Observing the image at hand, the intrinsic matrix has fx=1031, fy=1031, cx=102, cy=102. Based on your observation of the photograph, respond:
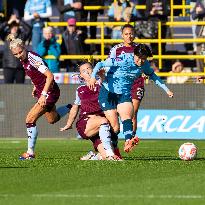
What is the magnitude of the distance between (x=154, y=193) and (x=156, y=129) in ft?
42.6

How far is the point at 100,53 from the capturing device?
27.8m

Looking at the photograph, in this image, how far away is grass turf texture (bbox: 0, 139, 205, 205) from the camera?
10672mm

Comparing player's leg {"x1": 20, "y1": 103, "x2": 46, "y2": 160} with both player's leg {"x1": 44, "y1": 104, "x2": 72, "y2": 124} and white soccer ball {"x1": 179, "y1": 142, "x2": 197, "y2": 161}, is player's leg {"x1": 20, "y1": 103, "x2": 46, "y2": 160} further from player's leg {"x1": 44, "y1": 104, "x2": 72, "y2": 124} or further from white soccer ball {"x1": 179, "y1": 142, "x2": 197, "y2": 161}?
white soccer ball {"x1": 179, "y1": 142, "x2": 197, "y2": 161}

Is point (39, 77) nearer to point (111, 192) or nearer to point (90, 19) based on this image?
point (111, 192)

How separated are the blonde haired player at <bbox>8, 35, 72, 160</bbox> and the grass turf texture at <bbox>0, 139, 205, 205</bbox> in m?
0.45

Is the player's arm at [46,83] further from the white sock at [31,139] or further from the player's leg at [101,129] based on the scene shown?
the player's leg at [101,129]

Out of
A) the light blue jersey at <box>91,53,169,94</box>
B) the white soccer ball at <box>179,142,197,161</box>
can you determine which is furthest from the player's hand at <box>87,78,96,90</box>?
the white soccer ball at <box>179,142,197,161</box>

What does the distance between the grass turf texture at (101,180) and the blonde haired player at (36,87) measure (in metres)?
0.45

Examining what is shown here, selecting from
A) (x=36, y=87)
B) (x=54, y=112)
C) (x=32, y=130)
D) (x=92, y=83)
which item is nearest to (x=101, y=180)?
(x=92, y=83)

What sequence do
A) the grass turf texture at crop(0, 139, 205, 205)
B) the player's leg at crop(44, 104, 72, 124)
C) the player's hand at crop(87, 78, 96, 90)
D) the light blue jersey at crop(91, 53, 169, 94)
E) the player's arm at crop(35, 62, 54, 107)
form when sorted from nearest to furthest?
the grass turf texture at crop(0, 139, 205, 205) < the player's hand at crop(87, 78, 96, 90) < the light blue jersey at crop(91, 53, 169, 94) < the player's arm at crop(35, 62, 54, 107) < the player's leg at crop(44, 104, 72, 124)

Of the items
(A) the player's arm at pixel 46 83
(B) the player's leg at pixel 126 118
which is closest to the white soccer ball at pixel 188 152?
(B) the player's leg at pixel 126 118

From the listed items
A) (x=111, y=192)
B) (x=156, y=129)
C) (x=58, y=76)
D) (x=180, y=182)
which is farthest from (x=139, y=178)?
(x=58, y=76)

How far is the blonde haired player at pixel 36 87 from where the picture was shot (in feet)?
54.1

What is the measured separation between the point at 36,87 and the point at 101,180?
4.98m
